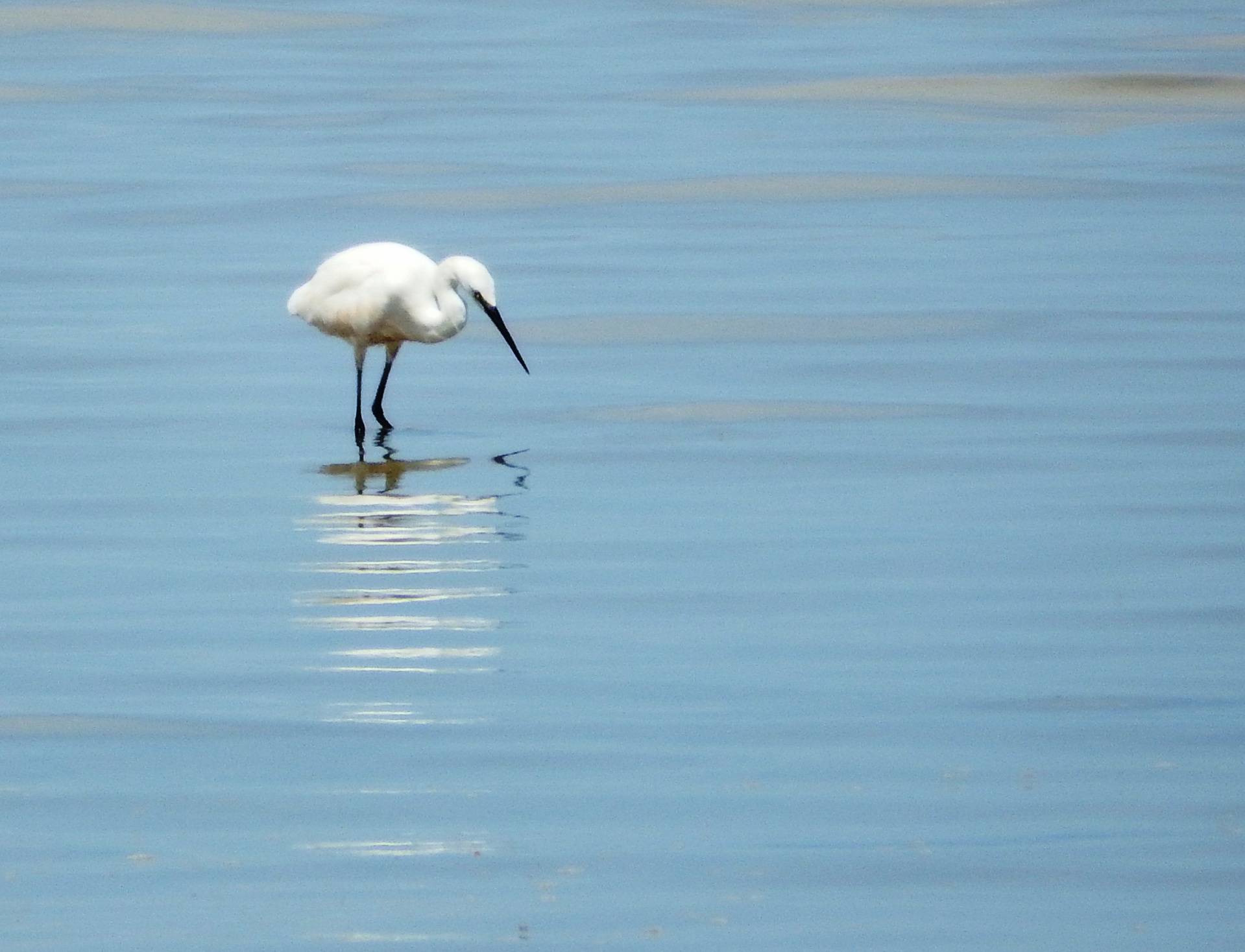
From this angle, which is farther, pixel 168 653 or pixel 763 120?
pixel 763 120

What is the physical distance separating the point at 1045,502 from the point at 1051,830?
3.46 metres

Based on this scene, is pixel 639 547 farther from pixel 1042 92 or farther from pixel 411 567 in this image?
pixel 1042 92

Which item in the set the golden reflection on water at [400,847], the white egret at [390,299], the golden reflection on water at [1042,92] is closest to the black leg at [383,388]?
the white egret at [390,299]

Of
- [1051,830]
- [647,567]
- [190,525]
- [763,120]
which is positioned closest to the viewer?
[1051,830]

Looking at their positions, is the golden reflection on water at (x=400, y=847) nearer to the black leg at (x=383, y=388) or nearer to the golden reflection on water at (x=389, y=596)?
the golden reflection on water at (x=389, y=596)

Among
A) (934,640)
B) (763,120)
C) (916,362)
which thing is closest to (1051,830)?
(934,640)

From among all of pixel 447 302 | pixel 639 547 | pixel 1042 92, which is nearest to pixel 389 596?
pixel 639 547

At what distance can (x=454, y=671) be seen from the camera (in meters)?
7.23

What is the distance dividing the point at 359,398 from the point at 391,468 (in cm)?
114

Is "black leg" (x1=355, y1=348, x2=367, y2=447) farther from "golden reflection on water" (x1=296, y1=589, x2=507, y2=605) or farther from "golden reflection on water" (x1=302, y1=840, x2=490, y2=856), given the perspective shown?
"golden reflection on water" (x1=302, y1=840, x2=490, y2=856)

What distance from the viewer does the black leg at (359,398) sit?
1098cm

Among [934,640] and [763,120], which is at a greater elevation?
[763,120]

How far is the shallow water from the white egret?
291 mm

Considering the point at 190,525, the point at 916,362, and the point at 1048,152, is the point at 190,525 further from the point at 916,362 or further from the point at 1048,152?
the point at 1048,152
